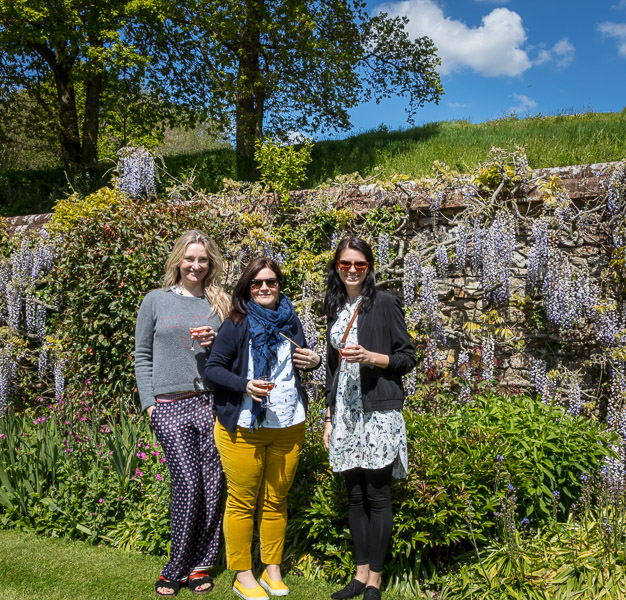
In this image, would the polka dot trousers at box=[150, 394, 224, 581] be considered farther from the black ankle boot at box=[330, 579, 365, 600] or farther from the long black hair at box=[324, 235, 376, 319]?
the long black hair at box=[324, 235, 376, 319]

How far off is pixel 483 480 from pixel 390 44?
971cm

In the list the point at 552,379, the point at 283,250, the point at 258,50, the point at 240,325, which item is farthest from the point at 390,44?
the point at 240,325

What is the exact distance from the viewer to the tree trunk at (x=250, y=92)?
29.1 ft

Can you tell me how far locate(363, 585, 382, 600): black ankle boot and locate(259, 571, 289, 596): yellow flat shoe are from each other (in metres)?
0.44

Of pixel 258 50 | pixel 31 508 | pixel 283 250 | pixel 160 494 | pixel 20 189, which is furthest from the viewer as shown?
pixel 20 189

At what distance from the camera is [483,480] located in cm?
299

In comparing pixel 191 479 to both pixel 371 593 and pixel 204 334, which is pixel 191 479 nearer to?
pixel 204 334

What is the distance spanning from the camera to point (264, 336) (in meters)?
2.66

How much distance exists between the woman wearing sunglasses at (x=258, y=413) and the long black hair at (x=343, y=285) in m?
0.24

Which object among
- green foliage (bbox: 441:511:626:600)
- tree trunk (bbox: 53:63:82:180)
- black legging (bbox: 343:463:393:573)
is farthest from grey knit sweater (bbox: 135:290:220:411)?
tree trunk (bbox: 53:63:82:180)

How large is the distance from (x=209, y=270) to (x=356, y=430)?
124 cm

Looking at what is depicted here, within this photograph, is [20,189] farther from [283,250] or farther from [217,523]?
[217,523]

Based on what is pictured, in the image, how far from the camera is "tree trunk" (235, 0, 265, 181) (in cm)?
886

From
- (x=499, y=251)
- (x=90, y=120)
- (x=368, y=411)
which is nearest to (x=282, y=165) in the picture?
(x=499, y=251)
